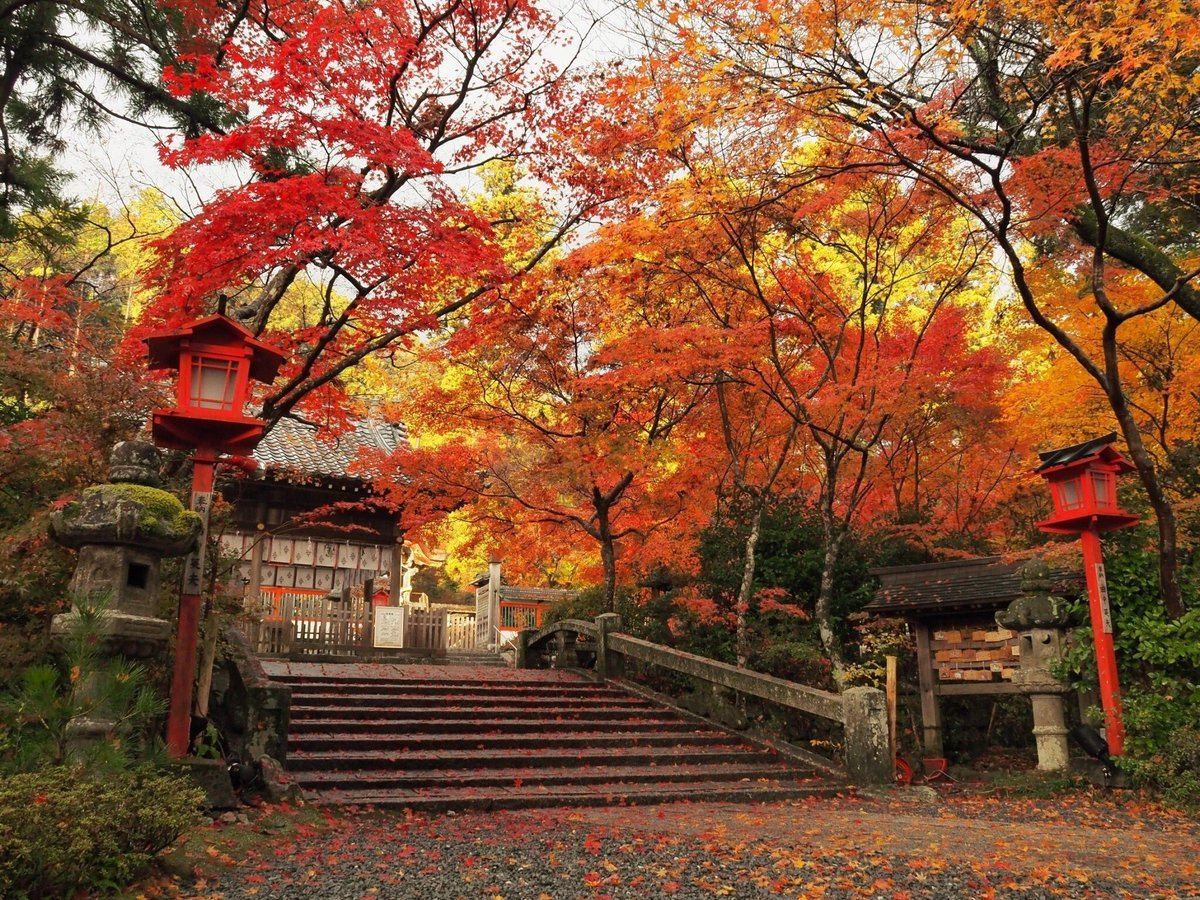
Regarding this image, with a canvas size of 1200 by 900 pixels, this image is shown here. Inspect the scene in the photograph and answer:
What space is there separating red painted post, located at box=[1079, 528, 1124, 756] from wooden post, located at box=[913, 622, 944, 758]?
3.12 m

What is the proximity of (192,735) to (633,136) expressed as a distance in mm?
9632

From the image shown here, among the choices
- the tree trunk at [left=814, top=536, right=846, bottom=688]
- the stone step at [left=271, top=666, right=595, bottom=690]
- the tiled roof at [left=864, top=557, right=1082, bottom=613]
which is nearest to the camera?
the tiled roof at [left=864, top=557, right=1082, bottom=613]

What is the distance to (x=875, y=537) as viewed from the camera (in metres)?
15.6

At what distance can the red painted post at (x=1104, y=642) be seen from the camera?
9.28m

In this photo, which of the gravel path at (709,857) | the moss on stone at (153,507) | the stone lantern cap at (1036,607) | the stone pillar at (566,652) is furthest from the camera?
the stone pillar at (566,652)

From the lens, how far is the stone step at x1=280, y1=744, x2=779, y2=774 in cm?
901

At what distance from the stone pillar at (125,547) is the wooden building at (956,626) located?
995 cm

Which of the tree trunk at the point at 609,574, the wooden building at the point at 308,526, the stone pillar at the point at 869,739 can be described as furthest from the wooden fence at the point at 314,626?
the stone pillar at the point at 869,739

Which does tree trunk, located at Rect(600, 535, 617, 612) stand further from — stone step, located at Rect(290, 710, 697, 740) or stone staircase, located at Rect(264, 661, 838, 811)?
stone step, located at Rect(290, 710, 697, 740)

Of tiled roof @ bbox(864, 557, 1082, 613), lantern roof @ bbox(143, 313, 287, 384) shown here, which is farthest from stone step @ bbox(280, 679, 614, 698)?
lantern roof @ bbox(143, 313, 287, 384)

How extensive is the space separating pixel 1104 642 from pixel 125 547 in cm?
956

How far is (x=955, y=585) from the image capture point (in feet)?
41.2

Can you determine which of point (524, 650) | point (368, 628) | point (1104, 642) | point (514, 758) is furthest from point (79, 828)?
point (368, 628)

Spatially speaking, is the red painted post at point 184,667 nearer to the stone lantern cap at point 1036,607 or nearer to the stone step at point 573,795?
the stone step at point 573,795
